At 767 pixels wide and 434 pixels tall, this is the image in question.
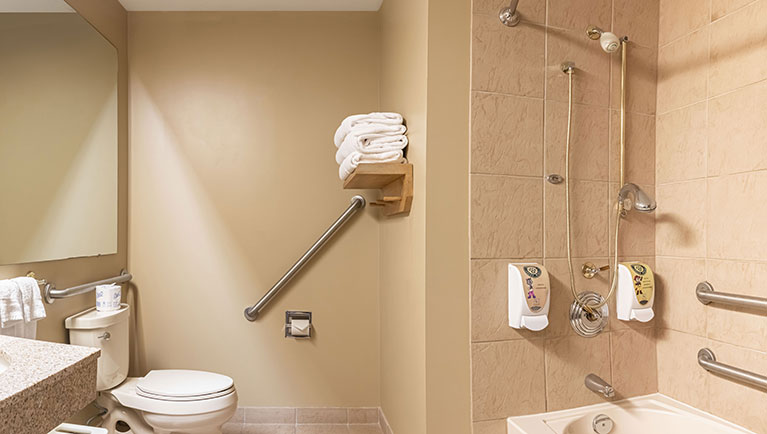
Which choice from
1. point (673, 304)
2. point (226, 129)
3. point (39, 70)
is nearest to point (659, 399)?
point (673, 304)

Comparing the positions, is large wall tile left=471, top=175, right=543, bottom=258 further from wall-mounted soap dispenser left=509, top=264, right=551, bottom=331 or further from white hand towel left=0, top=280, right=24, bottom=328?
white hand towel left=0, top=280, right=24, bottom=328

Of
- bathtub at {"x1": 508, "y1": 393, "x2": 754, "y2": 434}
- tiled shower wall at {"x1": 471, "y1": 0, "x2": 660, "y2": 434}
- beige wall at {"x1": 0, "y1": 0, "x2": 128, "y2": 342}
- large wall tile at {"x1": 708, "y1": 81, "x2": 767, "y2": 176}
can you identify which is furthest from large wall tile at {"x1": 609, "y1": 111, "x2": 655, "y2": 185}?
beige wall at {"x1": 0, "y1": 0, "x2": 128, "y2": 342}

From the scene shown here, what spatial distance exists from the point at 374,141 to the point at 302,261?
37.1 inches

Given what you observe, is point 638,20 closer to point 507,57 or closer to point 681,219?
point 507,57

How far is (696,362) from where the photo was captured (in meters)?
1.69

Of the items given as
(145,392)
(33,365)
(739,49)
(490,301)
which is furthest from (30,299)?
(739,49)

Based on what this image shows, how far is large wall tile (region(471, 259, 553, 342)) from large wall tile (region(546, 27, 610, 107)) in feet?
2.15

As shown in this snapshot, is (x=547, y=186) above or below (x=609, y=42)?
below

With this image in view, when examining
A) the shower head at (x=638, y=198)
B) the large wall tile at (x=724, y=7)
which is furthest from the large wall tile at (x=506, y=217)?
the large wall tile at (x=724, y=7)

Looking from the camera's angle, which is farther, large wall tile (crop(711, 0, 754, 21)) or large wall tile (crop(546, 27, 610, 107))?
large wall tile (crop(546, 27, 610, 107))

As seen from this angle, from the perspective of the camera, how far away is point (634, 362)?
71.0 inches

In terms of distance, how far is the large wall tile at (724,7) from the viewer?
5.08 ft

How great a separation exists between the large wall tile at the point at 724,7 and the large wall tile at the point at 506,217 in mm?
829

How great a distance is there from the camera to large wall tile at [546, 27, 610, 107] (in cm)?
169
